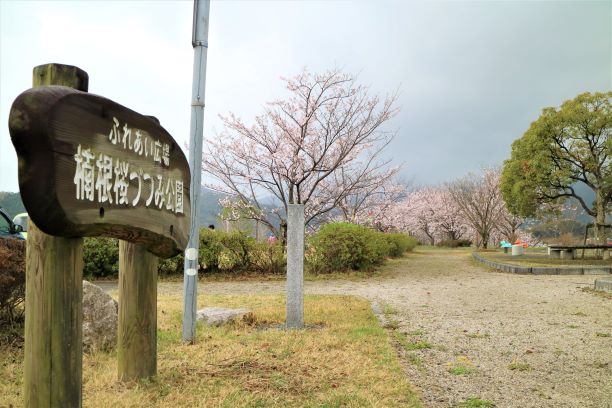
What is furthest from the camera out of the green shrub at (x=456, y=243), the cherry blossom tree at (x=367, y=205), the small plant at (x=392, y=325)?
the green shrub at (x=456, y=243)

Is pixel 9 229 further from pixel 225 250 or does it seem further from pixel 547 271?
pixel 547 271

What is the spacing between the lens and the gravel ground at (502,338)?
3393 millimetres

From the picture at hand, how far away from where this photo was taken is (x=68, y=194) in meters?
1.87

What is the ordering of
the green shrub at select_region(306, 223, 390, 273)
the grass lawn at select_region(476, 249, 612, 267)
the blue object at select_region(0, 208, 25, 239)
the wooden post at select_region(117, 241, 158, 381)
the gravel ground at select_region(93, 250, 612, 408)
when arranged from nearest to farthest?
1. the wooden post at select_region(117, 241, 158, 381)
2. the gravel ground at select_region(93, 250, 612, 408)
3. the blue object at select_region(0, 208, 25, 239)
4. the green shrub at select_region(306, 223, 390, 273)
5. the grass lawn at select_region(476, 249, 612, 267)

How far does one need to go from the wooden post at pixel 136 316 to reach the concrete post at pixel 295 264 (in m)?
2.20

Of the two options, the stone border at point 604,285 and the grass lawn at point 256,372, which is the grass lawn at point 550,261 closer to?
the stone border at point 604,285

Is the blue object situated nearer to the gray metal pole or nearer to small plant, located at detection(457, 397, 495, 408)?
the gray metal pole

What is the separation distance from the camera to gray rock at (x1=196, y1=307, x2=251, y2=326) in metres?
5.38

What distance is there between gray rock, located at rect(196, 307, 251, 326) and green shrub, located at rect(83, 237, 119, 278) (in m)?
6.56

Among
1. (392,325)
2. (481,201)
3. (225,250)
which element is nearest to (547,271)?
(225,250)

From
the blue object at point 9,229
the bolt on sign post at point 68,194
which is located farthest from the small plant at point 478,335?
the blue object at point 9,229

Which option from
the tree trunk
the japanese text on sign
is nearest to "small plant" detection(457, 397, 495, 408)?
the japanese text on sign

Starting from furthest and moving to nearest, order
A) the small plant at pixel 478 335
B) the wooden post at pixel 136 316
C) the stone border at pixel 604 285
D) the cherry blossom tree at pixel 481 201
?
1. the cherry blossom tree at pixel 481 201
2. the stone border at pixel 604 285
3. the small plant at pixel 478 335
4. the wooden post at pixel 136 316

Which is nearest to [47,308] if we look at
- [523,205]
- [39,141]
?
[39,141]
